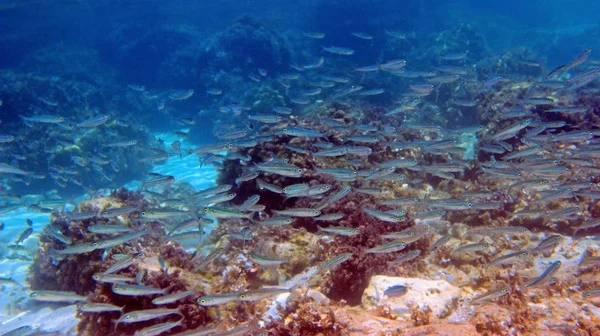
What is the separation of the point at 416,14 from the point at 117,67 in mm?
42315

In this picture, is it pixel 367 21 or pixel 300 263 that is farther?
pixel 367 21

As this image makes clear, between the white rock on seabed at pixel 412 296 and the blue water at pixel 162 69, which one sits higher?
the blue water at pixel 162 69

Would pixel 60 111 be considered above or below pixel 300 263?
above

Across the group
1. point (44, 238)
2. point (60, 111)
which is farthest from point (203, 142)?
point (44, 238)

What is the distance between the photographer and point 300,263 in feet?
21.1

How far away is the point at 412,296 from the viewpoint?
4801 mm

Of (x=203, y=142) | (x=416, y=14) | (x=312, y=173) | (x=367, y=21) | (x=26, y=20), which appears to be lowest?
(x=312, y=173)

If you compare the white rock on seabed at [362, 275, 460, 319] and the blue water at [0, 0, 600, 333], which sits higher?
the blue water at [0, 0, 600, 333]

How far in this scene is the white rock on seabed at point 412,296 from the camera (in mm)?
4668

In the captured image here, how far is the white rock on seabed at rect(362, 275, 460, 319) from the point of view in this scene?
467 cm

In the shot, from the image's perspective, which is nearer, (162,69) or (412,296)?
(412,296)

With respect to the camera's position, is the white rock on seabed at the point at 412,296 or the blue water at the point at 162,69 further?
the blue water at the point at 162,69

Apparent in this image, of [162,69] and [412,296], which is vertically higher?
[162,69]

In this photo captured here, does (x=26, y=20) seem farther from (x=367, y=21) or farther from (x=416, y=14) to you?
(x=416, y=14)
